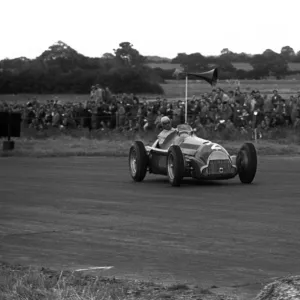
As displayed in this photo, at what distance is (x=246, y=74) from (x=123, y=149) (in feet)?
149

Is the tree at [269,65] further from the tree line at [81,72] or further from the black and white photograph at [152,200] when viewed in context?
the black and white photograph at [152,200]

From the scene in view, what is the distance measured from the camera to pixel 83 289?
726 cm

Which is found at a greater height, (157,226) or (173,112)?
(173,112)

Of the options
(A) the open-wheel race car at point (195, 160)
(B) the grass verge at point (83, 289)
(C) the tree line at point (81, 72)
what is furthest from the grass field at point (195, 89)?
(B) the grass verge at point (83, 289)

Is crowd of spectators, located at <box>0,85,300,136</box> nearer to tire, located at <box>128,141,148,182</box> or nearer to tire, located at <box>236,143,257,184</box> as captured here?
tire, located at <box>128,141,148,182</box>

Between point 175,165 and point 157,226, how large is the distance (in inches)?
230

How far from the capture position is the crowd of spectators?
3225 centimetres

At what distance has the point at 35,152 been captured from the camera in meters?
31.9

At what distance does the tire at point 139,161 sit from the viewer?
19.7m

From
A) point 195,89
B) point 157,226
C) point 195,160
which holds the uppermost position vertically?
point 195,89

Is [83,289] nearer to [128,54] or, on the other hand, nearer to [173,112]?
[173,112]

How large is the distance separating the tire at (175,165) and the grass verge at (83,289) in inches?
383

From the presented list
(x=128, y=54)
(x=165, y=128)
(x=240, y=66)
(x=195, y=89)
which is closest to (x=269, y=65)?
(x=240, y=66)

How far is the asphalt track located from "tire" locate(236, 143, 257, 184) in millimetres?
264
